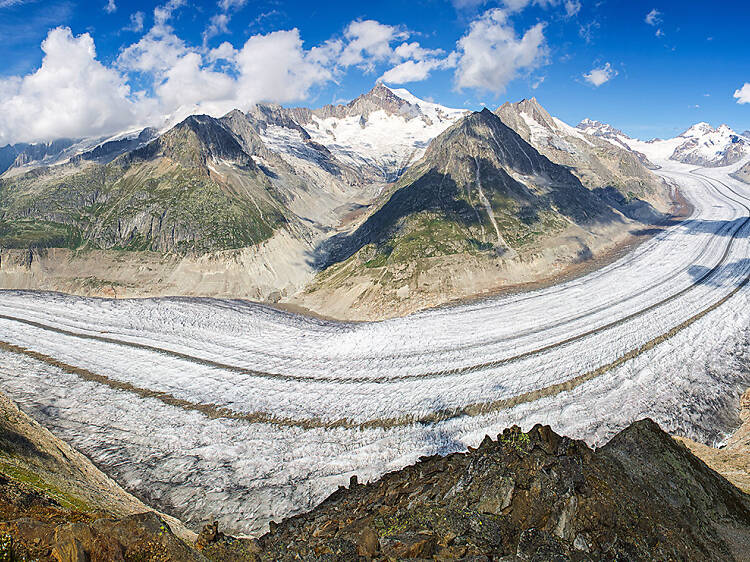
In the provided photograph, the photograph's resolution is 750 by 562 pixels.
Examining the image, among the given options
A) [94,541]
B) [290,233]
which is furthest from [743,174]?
[94,541]

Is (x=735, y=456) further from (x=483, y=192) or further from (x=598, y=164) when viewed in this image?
(x=598, y=164)

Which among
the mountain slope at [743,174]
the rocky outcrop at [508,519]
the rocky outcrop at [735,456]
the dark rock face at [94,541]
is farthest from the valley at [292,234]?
the mountain slope at [743,174]

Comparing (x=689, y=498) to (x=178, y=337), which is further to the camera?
(x=178, y=337)

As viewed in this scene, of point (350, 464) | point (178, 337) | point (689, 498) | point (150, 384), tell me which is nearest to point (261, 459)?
point (350, 464)

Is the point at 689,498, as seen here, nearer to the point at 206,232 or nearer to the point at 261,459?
the point at 261,459

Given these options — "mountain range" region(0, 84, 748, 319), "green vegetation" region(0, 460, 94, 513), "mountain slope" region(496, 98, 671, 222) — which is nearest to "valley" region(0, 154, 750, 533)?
"green vegetation" region(0, 460, 94, 513)
